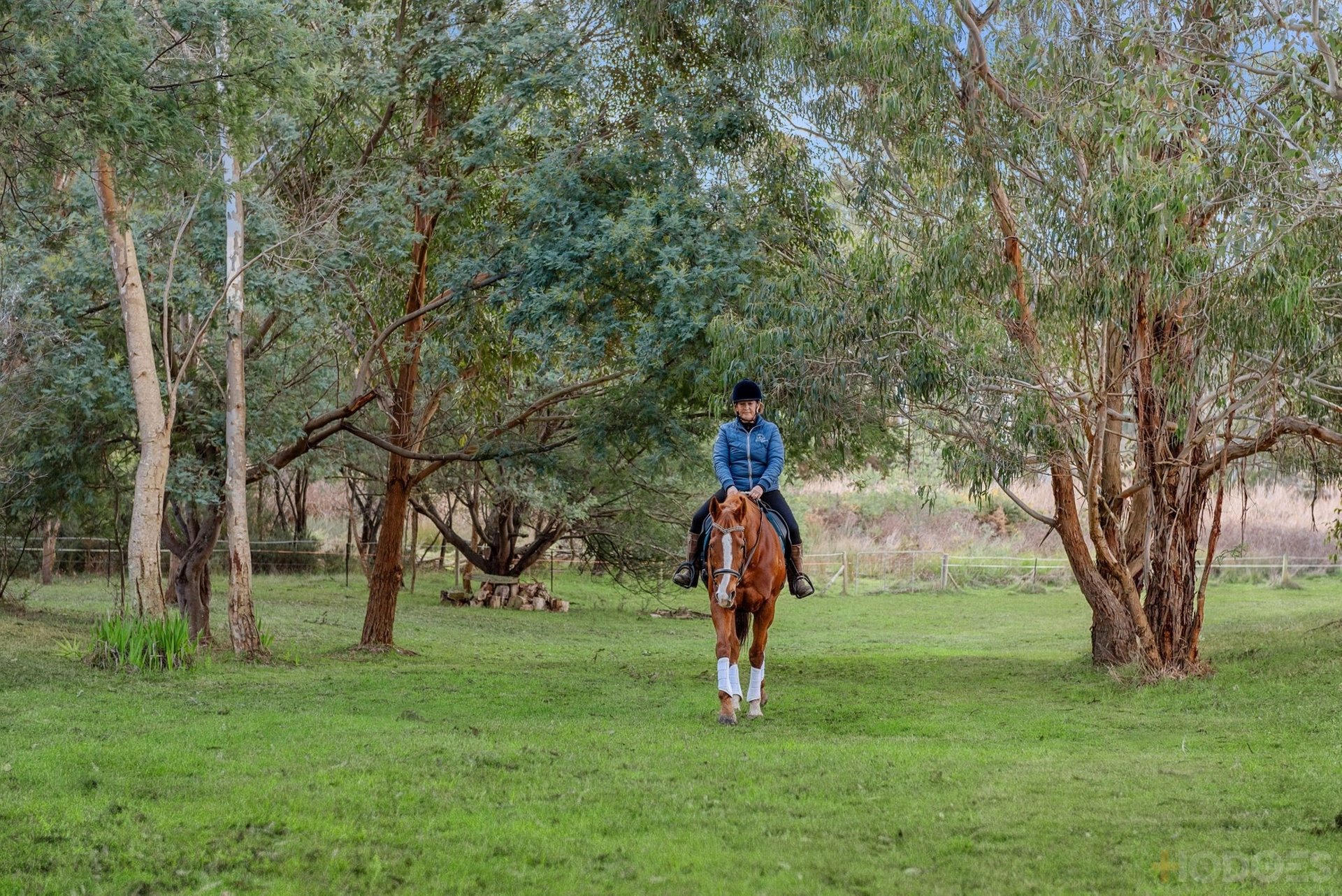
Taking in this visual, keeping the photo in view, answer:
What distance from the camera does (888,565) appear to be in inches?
1553

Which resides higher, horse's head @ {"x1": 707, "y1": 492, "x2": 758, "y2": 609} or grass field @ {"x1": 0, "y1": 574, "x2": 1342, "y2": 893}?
horse's head @ {"x1": 707, "y1": 492, "x2": 758, "y2": 609}

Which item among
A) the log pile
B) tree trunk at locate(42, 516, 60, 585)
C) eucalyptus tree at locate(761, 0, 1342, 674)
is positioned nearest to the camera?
eucalyptus tree at locate(761, 0, 1342, 674)

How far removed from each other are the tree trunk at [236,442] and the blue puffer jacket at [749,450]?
7.29 m

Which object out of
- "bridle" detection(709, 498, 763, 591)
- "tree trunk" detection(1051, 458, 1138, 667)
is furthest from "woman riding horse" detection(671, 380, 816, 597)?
"tree trunk" detection(1051, 458, 1138, 667)

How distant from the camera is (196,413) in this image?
55.6 feet

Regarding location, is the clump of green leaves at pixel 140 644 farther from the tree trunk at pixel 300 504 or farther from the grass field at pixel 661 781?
the tree trunk at pixel 300 504

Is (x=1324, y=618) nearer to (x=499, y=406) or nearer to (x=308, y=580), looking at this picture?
(x=499, y=406)

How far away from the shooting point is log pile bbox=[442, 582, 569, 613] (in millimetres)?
30172

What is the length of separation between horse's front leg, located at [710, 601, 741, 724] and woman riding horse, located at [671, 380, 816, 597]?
38 centimetres

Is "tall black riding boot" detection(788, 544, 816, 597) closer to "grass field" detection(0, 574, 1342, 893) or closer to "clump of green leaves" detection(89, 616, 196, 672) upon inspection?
"grass field" detection(0, 574, 1342, 893)

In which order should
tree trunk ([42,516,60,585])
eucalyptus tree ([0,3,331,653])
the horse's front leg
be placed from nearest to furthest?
1. eucalyptus tree ([0,3,331,653])
2. the horse's front leg
3. tree trunk ([42,516,60,585])

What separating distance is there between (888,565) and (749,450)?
30192mm

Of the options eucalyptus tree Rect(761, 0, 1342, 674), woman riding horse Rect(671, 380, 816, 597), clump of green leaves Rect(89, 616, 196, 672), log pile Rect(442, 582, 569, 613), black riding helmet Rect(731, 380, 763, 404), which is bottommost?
log pile Rect(442, 582, 569, 613)

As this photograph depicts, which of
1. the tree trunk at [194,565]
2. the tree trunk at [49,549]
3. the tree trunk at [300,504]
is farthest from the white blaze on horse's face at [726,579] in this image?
the tree trunk at [300,504]
